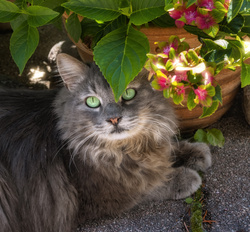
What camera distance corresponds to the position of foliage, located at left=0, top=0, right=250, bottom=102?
1503mm

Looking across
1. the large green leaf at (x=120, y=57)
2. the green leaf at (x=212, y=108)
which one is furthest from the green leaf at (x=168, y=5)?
the green leaf at (x=212, y=108)

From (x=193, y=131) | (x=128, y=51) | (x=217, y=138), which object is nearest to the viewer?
(x=128, y=51)

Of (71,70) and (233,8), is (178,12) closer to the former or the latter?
(233,8)

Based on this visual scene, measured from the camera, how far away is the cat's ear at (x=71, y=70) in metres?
1.89

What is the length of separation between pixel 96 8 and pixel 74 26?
331mm

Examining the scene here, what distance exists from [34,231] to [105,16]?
119cm

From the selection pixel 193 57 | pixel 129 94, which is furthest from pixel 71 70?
pixel 193 57

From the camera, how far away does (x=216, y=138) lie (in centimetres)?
246

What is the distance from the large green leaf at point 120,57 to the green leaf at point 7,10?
1.41 ft

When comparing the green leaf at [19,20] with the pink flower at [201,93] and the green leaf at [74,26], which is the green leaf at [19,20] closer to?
the green leaf at [74,26]

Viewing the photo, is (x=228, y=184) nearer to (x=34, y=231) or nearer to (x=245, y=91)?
(x=245, y=91)

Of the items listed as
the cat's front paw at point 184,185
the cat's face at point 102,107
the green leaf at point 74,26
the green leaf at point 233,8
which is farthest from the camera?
the cat's front paw at point 184,185

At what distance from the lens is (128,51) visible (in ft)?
5.36

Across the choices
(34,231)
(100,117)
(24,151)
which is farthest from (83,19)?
(34,231)
